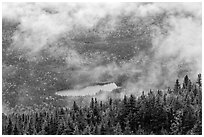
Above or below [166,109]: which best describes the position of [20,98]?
above

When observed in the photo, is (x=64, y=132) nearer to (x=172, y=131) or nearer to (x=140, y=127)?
(x=140, y=127)

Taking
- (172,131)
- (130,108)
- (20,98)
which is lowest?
(172,131)

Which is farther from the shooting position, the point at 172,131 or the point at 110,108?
the point at 110,108

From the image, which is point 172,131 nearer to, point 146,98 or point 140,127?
point 140,127

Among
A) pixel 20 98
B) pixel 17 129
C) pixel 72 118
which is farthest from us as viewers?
pixel 20 98

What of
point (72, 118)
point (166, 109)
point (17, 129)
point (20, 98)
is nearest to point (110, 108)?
point (72, 118)

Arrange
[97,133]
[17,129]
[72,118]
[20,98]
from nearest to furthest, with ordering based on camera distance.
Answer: [97,133] < [17,129] < [72,118] < [20,98]

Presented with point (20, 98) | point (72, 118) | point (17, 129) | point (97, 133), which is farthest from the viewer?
point (20, 98)

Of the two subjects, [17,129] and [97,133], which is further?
[17,129]

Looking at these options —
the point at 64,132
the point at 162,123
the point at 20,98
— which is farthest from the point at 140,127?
the point at 20,98
